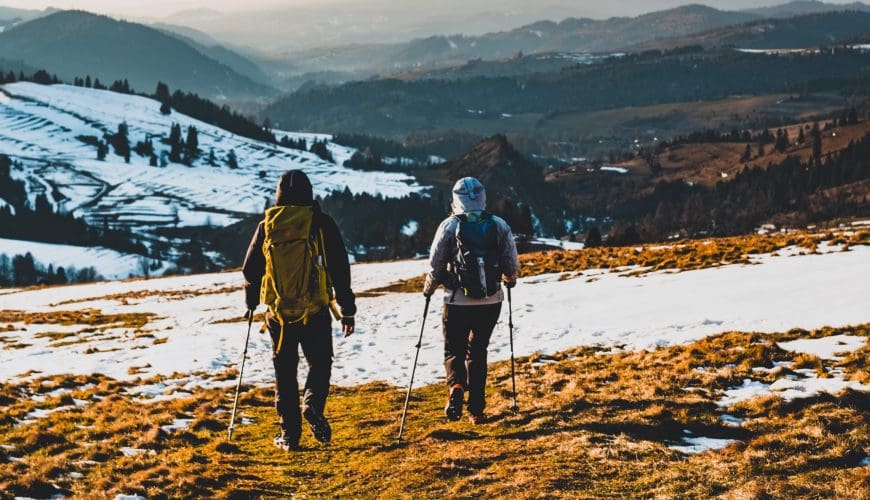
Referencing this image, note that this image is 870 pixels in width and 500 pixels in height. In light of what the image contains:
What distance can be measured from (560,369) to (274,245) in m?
9.32

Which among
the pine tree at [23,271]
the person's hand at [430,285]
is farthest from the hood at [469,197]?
the pine tree at [23,271]

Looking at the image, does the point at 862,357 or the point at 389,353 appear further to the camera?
the point at 389,353

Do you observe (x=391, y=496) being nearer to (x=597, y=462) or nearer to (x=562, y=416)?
(x=597, y=462)

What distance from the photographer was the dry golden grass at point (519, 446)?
915cm

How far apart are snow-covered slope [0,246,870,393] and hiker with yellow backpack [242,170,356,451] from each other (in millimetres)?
7864

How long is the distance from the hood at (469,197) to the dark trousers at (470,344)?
72.1 inches

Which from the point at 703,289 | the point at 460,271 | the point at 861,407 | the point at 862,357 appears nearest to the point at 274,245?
the point at 460,271

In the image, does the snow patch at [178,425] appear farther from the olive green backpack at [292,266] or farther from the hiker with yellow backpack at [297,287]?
the olive green backpack at [292,266]

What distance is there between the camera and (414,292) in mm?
42406

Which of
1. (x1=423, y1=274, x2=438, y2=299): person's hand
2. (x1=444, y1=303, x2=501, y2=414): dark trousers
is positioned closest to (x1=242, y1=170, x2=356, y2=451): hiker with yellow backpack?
(x1=423, y1=274, x2=438, y2=299): person's hand

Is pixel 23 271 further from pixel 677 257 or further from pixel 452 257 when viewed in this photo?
pixel 452 257

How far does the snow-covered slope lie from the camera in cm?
2075

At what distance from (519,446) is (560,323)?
15.0 meters

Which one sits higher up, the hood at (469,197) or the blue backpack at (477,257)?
the hood at (469,197)
